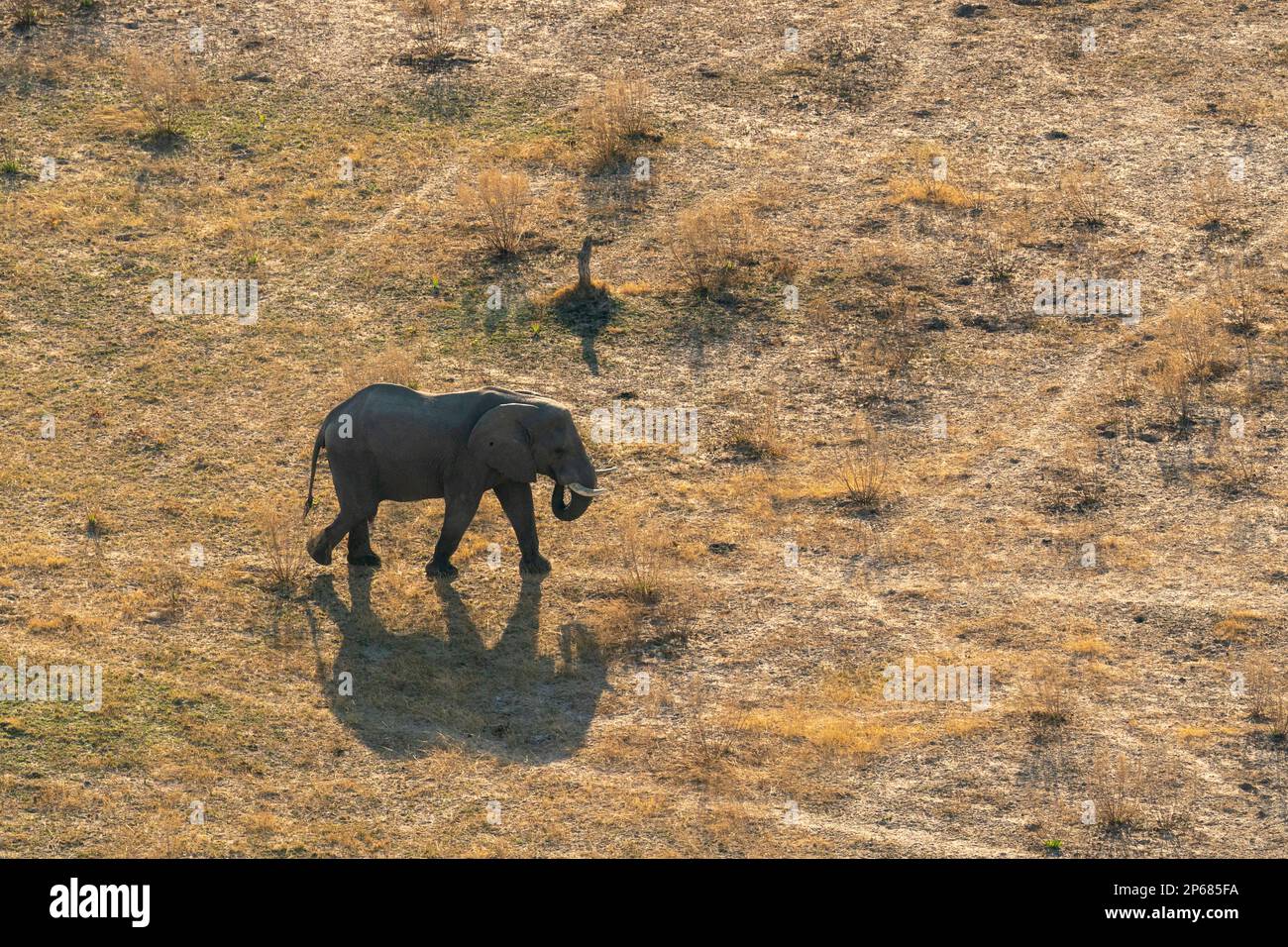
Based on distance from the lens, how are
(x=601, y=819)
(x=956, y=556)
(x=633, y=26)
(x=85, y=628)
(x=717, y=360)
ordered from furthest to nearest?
(x=633, y=26)
(x=717, y=360)
(x=956, y=556)
(x=85, y=628)
(x=601, y=819)

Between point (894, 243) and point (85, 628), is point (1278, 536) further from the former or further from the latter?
point (85, 628)

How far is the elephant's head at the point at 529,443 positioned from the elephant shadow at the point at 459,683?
4.92 feet

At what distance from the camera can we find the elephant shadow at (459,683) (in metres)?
21.2

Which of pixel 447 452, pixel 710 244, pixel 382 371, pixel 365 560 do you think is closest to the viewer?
pixel 447 452

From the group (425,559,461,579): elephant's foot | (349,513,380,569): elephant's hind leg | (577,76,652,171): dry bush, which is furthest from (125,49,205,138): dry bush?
(425,559,461,579): elephant's foot

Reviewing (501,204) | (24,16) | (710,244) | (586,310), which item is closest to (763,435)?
(586,310)

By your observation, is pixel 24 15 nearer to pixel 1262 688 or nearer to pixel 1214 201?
pixel 1214 201

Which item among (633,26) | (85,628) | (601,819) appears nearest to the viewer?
(601,819)

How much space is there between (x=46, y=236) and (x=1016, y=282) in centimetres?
1511

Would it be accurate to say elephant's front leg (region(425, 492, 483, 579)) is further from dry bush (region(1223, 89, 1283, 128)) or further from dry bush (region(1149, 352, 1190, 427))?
dry bush (region(1223, 89, 1283, 128))

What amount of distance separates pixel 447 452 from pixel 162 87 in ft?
50.3

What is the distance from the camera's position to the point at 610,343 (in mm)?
29766

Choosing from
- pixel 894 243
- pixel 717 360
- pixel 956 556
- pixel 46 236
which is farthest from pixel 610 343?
pixel 46 236

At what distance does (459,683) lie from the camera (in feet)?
73.1
